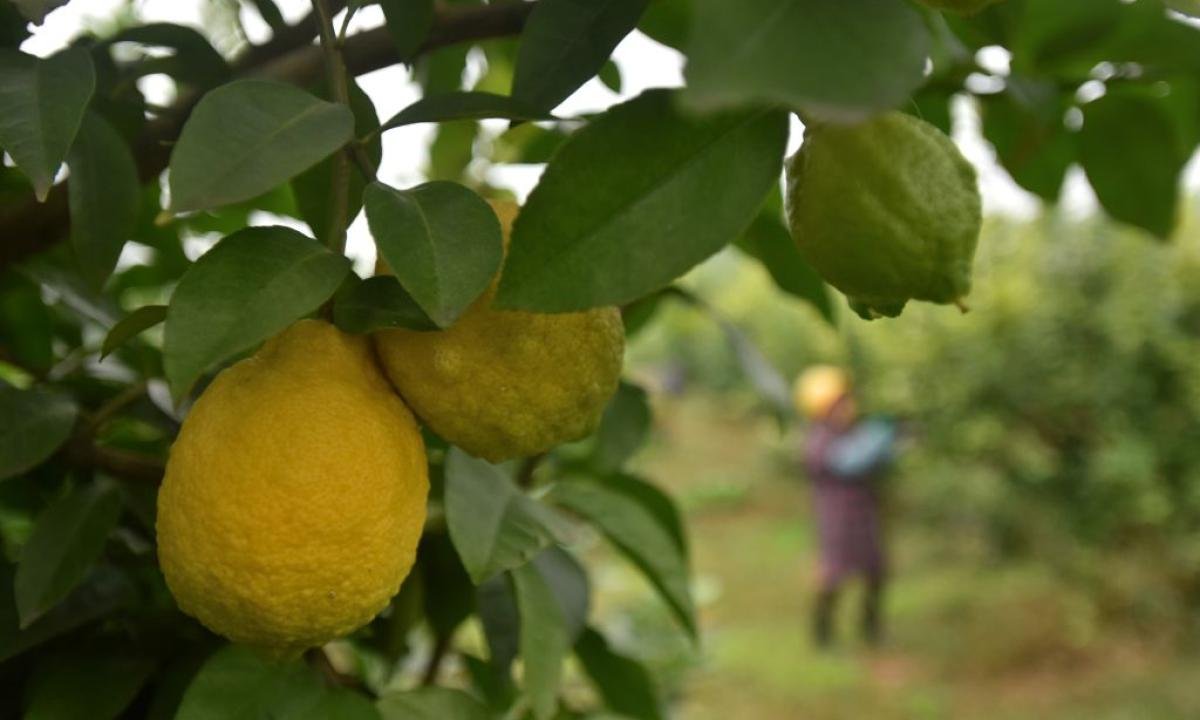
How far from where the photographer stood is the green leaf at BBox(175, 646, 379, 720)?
403mm

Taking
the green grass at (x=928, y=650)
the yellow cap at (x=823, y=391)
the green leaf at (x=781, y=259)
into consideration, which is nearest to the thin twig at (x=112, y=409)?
the green leaf at (x=781, y=259)

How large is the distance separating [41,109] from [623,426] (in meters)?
0.40

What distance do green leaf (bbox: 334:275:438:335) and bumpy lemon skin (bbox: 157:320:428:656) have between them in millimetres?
11

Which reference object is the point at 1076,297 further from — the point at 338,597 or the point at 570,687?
the point at 338,597

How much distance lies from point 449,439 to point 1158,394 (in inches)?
132

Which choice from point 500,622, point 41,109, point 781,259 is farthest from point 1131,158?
point 41,109

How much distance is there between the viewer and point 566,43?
40cm

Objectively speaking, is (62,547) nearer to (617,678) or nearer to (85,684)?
(85,684)

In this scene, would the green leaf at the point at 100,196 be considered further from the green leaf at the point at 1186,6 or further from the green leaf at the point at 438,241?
the green leaf at the point at 1186,6

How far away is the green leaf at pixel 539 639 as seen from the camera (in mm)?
520

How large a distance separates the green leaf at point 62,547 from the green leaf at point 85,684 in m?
0.03

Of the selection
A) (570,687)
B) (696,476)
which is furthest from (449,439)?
(696,476)

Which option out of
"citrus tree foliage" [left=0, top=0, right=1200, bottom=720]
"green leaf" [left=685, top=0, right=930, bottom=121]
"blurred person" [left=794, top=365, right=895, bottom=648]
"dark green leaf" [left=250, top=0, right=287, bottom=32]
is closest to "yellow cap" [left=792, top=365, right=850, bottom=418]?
"blurred person" [left=794, top=365, right=895, bottom=648]

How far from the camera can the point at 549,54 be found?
1.32 feet
